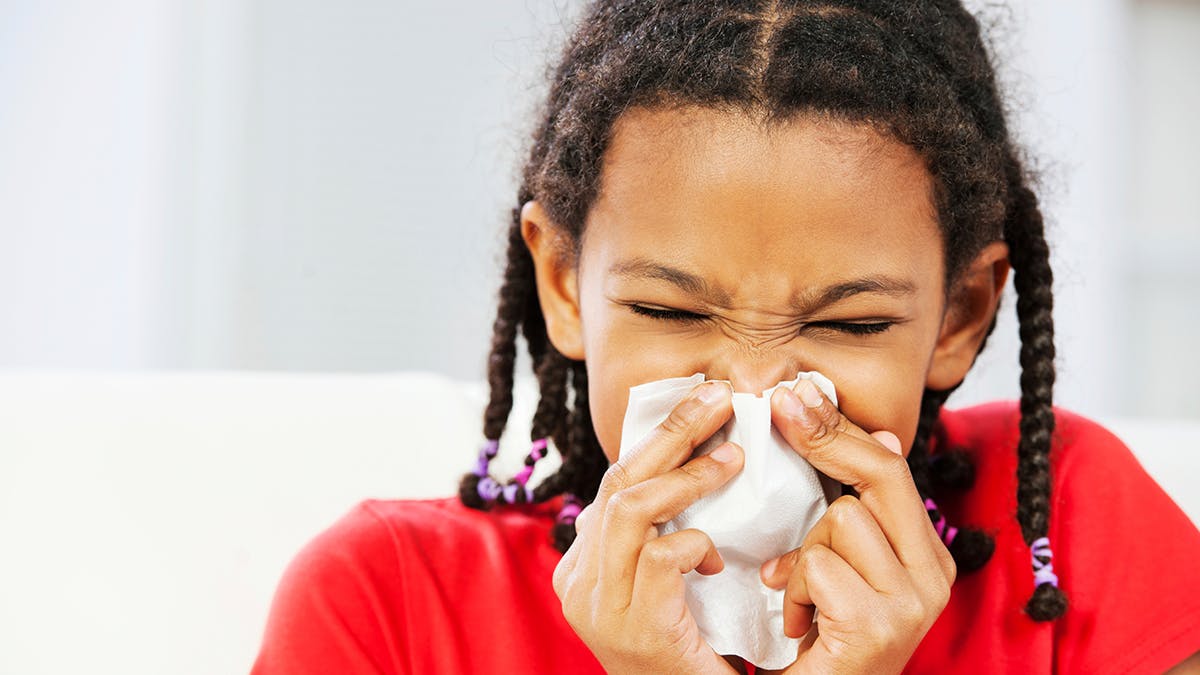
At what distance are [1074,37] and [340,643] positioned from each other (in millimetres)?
2607

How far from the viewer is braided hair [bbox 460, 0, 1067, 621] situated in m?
1.03

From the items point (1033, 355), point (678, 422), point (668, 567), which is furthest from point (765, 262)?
point (1033, 355)

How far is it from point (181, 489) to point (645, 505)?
2.17 feet

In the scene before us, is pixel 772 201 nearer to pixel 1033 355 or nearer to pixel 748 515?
pixel 748 515

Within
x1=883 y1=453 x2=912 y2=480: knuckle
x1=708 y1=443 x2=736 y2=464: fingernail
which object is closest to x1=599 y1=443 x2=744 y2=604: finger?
x1=708 y1=443 x2=736 y2=464: fingernail

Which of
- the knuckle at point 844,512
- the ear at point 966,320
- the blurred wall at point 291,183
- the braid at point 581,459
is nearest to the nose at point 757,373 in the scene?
the knuckle at point 844,512

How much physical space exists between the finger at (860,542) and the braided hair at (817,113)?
26 cm

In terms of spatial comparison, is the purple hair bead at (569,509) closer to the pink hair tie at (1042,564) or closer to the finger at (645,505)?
the finger at (645,505)

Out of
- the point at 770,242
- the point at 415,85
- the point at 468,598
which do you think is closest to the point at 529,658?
the point at 468,598

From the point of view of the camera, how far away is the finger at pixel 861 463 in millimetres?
937

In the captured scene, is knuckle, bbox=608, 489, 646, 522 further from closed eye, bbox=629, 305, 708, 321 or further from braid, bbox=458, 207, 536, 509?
braid, bbox=458, 207, 536, 509

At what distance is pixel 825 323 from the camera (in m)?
1.00

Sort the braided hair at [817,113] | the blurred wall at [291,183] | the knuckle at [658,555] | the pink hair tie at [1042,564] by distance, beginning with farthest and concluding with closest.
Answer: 1. the blurred wall at [291,183]
2. the pink hair tie at [1042,564]
3. the braided hair at [817,113]
4. the knuckle at [658,555]

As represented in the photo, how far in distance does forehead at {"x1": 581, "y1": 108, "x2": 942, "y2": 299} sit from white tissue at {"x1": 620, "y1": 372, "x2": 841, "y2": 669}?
0.31ft
